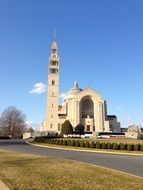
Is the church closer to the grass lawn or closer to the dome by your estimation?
the dome

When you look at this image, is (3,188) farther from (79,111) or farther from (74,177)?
(79,111)

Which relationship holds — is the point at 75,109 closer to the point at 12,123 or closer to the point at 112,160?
the point at 12,123

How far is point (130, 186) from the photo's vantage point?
896cm

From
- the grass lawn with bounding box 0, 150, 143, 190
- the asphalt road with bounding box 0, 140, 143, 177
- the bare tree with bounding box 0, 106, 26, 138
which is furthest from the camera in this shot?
the bare tree with bounding box 0, 106, 26, 138

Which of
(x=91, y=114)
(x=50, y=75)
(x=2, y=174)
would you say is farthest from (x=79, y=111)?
(x=2, y=174)

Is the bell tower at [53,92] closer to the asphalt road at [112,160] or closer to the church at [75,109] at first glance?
the church at [75,109]

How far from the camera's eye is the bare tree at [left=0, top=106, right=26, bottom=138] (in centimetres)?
10362

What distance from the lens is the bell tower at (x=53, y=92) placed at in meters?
105

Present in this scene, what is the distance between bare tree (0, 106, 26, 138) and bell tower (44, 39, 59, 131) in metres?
9.67

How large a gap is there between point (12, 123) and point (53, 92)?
1821 cm

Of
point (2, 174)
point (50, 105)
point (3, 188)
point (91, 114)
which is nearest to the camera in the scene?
point (3, 188)

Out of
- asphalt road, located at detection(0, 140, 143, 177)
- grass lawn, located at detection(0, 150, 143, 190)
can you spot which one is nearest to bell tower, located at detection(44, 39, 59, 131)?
asphalt road, located at detection(0, 140, 143, 177)

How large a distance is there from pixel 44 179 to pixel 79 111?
99994 mm

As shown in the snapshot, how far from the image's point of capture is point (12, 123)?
105062 mm
